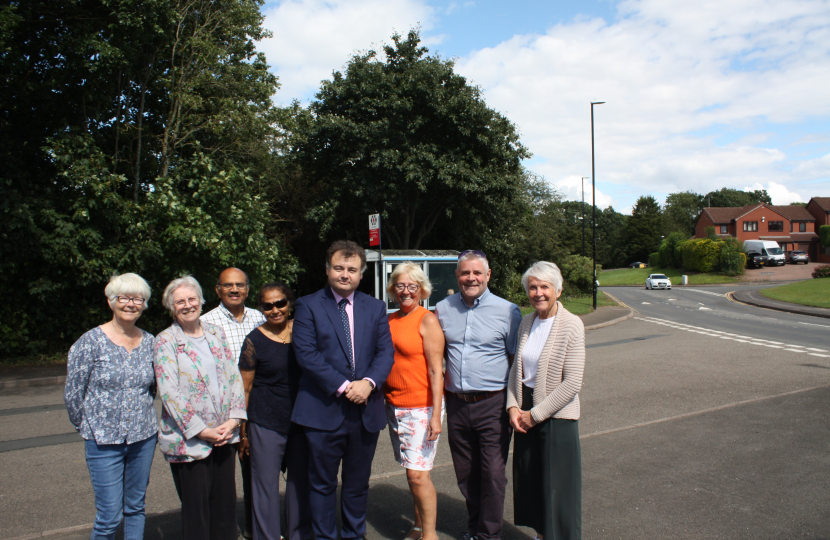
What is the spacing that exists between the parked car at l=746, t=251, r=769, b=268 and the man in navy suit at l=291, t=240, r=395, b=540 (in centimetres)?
6555

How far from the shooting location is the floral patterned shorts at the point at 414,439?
3.39 meters

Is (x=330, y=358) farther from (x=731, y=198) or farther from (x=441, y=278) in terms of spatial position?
(x=731, y=198)

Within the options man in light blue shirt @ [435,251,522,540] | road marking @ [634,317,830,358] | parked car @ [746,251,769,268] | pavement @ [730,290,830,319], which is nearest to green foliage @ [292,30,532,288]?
road marking @ [634,317,830,358]

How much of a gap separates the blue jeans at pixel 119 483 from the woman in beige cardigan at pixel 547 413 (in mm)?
2162

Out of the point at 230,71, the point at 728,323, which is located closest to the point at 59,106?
the point at 230,71

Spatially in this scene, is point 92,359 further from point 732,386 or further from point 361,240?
point 361,240

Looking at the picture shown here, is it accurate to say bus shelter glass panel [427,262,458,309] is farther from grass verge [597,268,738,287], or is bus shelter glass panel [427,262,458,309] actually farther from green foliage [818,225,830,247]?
green foliage [818,225,830,247]

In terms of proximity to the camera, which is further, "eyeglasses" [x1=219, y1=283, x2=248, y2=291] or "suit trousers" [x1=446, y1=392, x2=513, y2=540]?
"eyeglasses" [x1=219, y1=283, x2=248, y2=291]

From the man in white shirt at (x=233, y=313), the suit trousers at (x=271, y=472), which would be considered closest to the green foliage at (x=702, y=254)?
the man in white shirt at (x=233, y=313)

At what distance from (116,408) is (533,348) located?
95.0 inches

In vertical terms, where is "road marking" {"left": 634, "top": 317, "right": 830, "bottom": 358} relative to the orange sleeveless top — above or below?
below

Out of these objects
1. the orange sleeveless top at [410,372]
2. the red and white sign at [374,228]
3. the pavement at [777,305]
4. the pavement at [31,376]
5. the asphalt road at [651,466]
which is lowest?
the pavement at [777,305]

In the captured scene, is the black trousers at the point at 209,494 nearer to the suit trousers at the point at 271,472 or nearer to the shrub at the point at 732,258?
the suit trousers at the point at 271,472

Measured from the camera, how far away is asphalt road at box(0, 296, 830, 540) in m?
3.69
